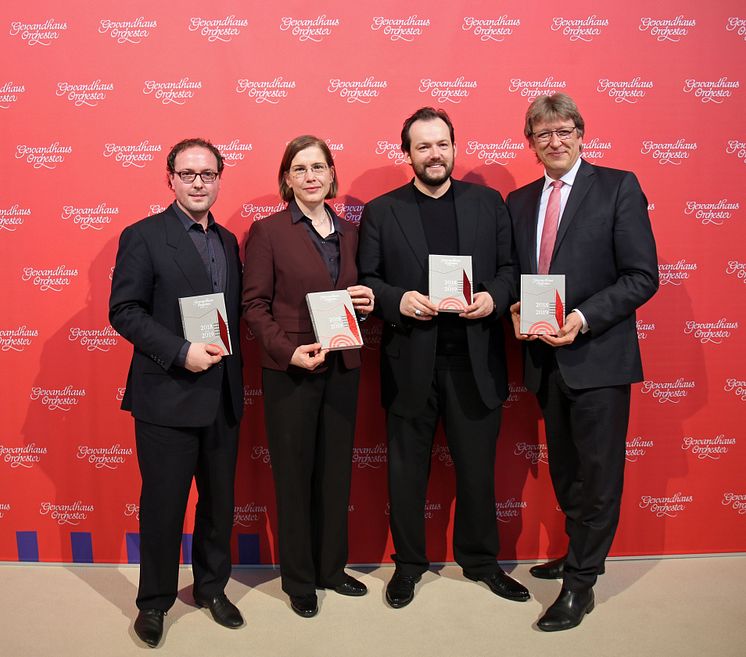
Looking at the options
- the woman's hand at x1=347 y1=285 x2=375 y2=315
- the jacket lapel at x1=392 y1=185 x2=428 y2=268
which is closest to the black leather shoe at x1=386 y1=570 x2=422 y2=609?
the woman's hand at x1=347 y1=285 x2=375 y2=315

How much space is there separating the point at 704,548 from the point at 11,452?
12.2 ft

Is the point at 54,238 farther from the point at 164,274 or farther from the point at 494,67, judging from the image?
the point at 494,67

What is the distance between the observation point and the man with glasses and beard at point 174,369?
8.10 ft

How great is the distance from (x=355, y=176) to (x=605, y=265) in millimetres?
1320

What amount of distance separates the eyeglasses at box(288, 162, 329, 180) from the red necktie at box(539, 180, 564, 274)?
0.99 meters

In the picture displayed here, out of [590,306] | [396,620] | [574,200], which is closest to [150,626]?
[396,620]

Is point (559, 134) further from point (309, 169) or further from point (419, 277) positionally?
point (309, 169)

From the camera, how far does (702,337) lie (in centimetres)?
334

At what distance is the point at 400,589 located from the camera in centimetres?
291

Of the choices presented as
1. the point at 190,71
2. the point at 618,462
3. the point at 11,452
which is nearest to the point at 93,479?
the point at 11,452

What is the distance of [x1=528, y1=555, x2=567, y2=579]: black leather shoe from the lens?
3.14 metres

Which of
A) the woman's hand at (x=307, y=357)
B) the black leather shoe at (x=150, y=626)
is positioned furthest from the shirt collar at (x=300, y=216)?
the black leather shoe at (x=150, y=626)

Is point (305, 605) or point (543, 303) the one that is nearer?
point (543, 303)

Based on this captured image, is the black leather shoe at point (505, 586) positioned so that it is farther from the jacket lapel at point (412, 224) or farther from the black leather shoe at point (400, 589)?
the jacket lapel at point (412, 224)
